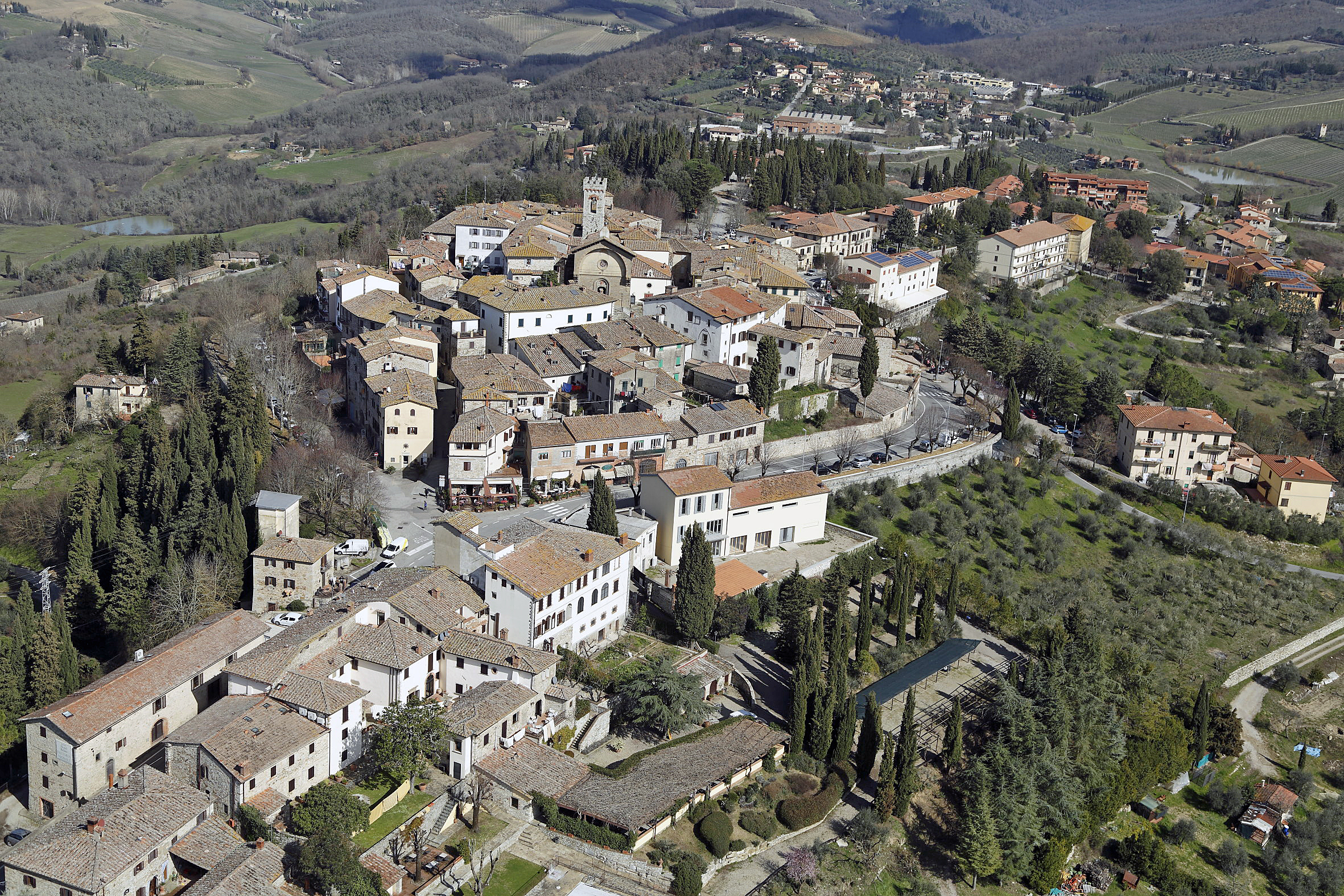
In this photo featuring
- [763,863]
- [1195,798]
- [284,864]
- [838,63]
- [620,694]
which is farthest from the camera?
[838,63]

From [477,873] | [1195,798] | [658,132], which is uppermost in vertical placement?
[658,132]

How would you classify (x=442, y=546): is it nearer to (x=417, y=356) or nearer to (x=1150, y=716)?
(x=417, y=356)

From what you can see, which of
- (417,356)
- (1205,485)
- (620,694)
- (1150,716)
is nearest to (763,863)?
(620,694)

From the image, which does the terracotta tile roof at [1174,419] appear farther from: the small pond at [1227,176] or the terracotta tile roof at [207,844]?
the small pond at [1227,176]

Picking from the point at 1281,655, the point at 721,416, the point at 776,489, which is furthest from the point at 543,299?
the point at 1281,655

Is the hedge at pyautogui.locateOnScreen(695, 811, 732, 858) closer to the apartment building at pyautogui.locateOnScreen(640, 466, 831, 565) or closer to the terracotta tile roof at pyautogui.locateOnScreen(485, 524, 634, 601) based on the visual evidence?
the terracotta tile roof at pyautogui.locateOnScreen(485, 524, 634, 601)
